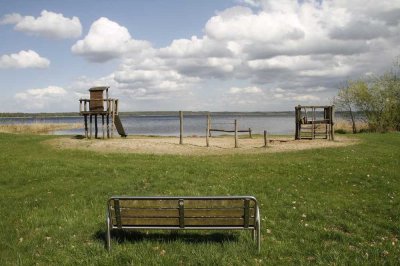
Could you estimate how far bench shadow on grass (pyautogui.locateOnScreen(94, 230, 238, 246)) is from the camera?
310 inches

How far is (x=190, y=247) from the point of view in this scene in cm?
Answer: 735

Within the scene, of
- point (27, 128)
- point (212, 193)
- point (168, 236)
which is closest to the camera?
point (168, 236)

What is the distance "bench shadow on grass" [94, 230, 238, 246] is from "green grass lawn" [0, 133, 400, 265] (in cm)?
2

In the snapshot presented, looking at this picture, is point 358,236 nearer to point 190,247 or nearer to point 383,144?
point 190,247

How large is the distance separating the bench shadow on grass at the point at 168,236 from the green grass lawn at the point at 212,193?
0.02 meters

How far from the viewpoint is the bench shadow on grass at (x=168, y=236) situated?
7863 mm

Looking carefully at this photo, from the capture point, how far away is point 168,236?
810cm

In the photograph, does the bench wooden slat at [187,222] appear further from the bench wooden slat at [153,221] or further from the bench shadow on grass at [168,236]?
the bench shadow on grass at [168,236]

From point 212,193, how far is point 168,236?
4.26 metres

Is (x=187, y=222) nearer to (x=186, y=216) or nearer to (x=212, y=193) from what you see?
(x=186, y=216)

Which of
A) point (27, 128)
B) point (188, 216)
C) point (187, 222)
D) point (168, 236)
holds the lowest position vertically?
point (168, 236)

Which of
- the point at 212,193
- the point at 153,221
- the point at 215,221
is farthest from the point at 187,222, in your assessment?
the point at 212,193

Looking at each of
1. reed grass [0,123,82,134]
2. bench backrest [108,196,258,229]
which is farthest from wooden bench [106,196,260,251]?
reed grass [0,123,82,134]

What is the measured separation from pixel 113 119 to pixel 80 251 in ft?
91.4
